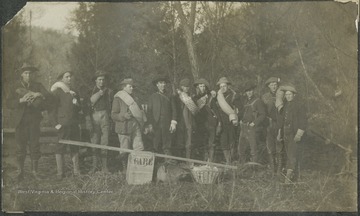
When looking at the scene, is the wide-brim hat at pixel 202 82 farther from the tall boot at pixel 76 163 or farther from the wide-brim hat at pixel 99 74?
the tall boot at pixel 76 163

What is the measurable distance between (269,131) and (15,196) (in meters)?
2.82

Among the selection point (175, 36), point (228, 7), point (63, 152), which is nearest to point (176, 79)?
point (175, 36)

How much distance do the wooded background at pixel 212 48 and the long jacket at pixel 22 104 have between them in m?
0.07

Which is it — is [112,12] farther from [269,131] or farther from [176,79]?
[269,131]

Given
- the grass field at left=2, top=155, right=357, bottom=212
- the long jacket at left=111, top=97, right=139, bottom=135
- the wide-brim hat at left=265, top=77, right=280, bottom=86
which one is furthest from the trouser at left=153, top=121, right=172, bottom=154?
the wide-brim hat at left=265, top=77, right=280, bottom=86

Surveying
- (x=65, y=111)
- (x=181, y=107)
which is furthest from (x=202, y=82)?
(x=65, y=111)

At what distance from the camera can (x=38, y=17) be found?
7.84 metres

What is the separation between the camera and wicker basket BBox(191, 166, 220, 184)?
7.84 meters

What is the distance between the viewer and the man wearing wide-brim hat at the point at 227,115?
310 inches

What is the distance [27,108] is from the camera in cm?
782

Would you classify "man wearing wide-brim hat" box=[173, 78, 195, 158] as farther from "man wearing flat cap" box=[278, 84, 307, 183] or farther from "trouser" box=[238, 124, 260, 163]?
"man wearing flat cap" box=[278, 84, 307, 183]

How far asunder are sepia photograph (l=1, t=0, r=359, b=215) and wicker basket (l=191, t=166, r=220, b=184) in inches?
0.6

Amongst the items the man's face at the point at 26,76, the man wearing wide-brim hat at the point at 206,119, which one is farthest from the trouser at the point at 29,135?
the man wearing wide-brim hat at the point at 206,119

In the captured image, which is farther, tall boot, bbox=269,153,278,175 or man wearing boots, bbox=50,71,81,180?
tall boot, bbox=269,153,278,175
